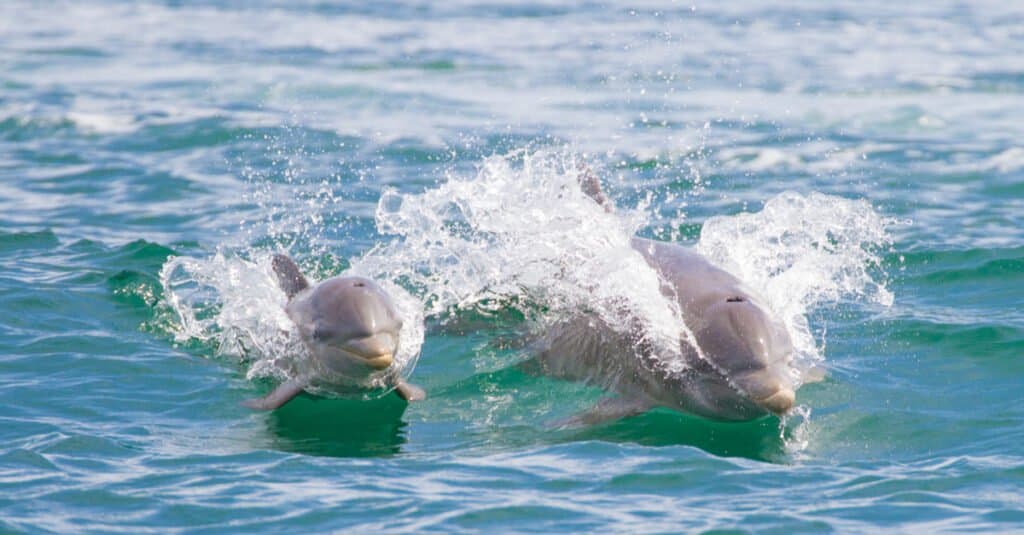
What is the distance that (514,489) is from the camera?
8.39 metres

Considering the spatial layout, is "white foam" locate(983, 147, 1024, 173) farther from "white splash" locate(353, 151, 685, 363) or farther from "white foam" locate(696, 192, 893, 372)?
"white splash" locate(353, 151, 685, 363)

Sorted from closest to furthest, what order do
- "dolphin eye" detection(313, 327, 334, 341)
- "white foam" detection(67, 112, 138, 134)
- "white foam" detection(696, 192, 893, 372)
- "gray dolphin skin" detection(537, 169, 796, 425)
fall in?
"gray dolphin skin" detection(537, 169, 796, 425), "dolphin eye" detection(313, 327, 334, 341), "white foam" detection(696, 192, 893, 372), "white foam" detection(67, 112, 138, 134)

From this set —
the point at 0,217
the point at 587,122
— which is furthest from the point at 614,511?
the point at 587,122

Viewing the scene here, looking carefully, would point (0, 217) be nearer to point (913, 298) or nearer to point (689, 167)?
point (689, 167)

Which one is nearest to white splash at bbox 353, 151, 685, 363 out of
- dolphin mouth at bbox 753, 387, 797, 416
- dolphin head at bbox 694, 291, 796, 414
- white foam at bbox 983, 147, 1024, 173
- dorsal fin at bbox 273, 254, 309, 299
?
dolphin head at bbox 694, 291, 796, 414

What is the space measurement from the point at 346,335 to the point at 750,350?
258 cm

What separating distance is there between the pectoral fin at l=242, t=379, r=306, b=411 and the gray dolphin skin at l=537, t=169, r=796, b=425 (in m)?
1.84

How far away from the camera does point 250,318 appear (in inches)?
445

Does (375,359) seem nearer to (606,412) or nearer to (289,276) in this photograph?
(606,412)

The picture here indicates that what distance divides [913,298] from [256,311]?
18.3 ft

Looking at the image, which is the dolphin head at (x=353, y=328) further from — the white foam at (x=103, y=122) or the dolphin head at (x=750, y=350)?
the white foam at (x=103, y=122)

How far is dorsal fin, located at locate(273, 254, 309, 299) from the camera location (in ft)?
35.9

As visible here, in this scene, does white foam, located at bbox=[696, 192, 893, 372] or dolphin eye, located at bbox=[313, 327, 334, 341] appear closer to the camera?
dolphin eye, located at bbox=[313, 327, 334, 341]

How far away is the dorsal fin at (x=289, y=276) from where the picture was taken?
10953 millimetres
